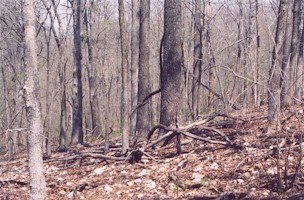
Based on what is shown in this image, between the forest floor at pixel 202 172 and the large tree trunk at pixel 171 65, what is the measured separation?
69 cm

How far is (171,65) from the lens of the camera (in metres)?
7.84

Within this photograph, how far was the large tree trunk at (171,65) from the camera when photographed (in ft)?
25.5

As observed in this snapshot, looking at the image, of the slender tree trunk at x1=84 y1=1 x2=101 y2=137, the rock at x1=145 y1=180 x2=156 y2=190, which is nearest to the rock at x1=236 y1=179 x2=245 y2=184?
the rock at x1=145 y1=180 x2=156 y2=190

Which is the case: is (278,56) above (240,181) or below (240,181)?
above

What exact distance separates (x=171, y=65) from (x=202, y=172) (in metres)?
2.41

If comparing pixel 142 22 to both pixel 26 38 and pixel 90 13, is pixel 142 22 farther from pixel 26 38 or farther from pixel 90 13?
pixel 90 13

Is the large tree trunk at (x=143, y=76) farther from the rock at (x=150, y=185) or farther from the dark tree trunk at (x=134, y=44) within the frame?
the rock at (x=150, y=185)

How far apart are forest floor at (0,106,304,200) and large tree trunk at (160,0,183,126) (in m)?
0.69

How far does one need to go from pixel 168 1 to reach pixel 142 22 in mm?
2961

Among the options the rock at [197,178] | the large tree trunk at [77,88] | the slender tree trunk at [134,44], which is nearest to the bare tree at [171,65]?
the rock at [197,178]

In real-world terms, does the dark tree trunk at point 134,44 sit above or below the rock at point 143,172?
above

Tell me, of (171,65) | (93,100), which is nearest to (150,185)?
(171,65)

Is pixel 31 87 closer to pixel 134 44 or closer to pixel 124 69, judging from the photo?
pixel 124 69

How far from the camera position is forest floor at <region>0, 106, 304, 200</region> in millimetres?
5332
